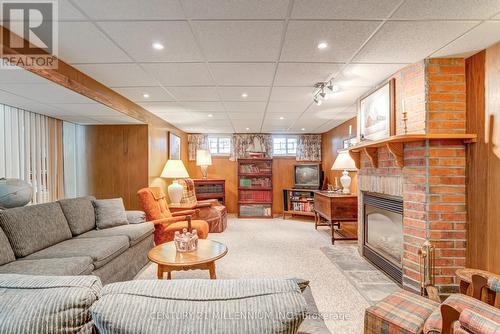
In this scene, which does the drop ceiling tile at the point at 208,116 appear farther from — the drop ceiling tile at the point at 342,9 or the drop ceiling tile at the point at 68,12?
the drop ceiling tile at the point at 342,9

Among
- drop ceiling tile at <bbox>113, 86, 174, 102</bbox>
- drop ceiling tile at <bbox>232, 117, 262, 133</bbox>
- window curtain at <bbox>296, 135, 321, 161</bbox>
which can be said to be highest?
drop ceiling tile at <bbox>113, 86, 174, 102</bbox>

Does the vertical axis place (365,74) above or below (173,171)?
above

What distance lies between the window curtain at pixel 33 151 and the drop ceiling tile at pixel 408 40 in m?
4.15

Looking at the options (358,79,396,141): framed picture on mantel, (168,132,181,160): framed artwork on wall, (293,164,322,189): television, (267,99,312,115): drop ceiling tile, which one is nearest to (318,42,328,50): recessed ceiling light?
(358,79,396,141): framed picture on mantel

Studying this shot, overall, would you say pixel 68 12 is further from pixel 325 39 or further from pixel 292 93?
pixel 292 93

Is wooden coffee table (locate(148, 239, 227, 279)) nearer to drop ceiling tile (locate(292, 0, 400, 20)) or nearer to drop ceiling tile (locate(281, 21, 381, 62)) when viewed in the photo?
drop ceiling tile (locate(281, 21, 381, 62))

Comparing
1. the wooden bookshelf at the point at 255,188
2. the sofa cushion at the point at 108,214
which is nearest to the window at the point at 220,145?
the wooden bookshelf at the point at 255,188

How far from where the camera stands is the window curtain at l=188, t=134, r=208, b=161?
22.2 ft

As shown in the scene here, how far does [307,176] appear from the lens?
638cm

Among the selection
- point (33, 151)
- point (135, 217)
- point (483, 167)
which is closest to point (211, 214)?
point (135, 217)

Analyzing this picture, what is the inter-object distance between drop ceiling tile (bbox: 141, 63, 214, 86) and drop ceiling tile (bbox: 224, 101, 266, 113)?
0.92 meters

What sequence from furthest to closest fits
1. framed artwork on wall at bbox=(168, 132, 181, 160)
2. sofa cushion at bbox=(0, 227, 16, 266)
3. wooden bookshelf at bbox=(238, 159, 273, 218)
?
wooden bookshelf at bbox=(238, 159, 273, 218), framed artwork on wall at bbox=(168, 132, 181, 160), sofa cushion at bbox=(0, 227, 16, 266)

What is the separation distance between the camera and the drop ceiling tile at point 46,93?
239 centimetres

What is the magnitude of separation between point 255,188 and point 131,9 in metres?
5.24
